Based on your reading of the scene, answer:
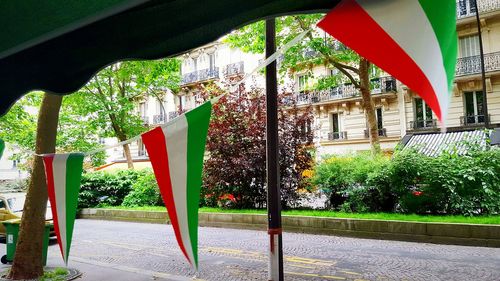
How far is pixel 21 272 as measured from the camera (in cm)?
762

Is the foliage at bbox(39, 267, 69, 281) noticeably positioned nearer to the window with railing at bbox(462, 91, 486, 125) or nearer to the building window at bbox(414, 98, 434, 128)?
the window with railing at bbox(462, 91, 486, 125)

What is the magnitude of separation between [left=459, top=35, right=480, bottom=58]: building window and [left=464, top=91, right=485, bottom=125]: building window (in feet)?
7.73

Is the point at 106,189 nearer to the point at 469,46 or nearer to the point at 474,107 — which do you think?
the point at 474,107

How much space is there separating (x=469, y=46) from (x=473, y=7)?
2.21 meters

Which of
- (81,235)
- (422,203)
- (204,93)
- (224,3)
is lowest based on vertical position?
(81,235)

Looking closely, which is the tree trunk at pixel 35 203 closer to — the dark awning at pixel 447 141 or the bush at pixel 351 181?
the bush at pixel 351 181

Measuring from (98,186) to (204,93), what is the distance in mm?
9174

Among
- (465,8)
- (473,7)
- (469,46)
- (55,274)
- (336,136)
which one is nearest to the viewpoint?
(55,274)

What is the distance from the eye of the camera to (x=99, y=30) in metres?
2.81

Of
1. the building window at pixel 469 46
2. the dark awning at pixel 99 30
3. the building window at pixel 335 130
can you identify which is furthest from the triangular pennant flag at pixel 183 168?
the building window at pixel 335 130

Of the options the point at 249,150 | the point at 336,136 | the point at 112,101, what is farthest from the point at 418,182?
the point at 336,136

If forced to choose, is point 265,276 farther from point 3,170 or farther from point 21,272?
point 3,170

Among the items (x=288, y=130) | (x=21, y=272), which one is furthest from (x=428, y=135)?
(x=21, y=272)

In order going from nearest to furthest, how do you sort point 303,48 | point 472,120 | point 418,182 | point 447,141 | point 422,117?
1. point 418,182
2. point 303,48
3. point 447,141
4. point 472,120
5. point 422,117
